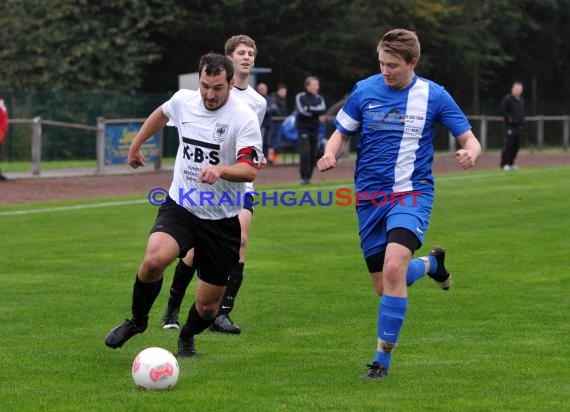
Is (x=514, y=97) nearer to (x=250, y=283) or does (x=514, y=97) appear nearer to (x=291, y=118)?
(x=291, y=118)

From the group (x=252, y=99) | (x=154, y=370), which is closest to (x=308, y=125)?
(x=252, y=99)

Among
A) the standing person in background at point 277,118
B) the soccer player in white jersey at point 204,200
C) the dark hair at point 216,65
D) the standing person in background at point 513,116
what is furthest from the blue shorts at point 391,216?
the standing person in background at point 277,118

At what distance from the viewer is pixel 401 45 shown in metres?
7.30

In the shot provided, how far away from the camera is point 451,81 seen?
50.6m

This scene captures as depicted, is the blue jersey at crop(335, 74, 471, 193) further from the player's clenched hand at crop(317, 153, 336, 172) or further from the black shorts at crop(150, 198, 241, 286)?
the black shorts at crop(150, 198, 241, 286)

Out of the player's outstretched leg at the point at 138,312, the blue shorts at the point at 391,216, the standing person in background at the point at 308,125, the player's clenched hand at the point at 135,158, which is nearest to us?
the blue shorts at the point at 391,216

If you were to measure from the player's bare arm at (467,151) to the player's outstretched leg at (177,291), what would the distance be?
2116 mm

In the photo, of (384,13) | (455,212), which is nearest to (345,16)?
(384,13)

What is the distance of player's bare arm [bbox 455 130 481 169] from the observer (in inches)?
288

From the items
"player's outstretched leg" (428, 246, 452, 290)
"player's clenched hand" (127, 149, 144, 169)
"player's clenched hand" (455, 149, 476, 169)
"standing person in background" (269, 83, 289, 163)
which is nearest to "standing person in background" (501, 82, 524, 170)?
"standing person in background" (269, 83, 289, 163)

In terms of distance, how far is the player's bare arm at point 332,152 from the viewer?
7328 mm

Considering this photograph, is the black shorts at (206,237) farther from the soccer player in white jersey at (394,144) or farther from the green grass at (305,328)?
the soccer player in white jersey at (394,144)

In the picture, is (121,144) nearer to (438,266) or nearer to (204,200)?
(438,266)

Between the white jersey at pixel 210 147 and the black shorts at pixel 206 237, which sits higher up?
the white jersey at pixel 210 147
